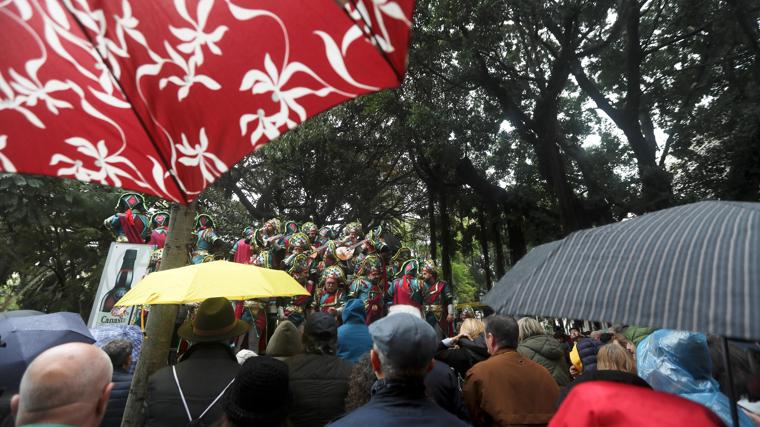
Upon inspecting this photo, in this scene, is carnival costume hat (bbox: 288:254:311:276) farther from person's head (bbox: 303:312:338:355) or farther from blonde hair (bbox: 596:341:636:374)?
blonde hair (bbox: 596:341:636:374)

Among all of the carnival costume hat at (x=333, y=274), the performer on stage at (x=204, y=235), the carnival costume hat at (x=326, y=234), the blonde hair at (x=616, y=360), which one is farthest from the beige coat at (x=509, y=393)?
the carnival costume hat at (x=326, y=234)

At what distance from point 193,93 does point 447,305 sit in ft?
40.1

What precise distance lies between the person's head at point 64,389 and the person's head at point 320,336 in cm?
153

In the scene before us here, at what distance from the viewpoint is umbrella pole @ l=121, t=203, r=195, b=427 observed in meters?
2.92

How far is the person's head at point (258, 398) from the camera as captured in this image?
2096mm

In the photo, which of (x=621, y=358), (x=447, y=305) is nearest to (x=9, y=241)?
(x=447, y=305)

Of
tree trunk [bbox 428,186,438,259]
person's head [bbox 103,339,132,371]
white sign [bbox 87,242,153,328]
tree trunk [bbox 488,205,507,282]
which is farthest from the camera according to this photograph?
tree trunk [bbox 428,186,438,259]

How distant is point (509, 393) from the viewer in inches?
114

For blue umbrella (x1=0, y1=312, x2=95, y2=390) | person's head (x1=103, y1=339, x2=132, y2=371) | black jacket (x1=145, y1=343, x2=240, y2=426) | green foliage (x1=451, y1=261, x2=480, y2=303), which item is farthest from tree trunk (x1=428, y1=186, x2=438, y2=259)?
blue umbrella (x1=0, y1=312, x2=95, y2=390)

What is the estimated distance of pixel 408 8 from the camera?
1383mm

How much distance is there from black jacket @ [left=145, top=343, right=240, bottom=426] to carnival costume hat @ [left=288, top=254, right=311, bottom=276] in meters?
8.79

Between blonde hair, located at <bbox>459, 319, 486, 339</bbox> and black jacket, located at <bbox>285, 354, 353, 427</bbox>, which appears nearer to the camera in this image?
black jacket, located at <bbox>285, 354, 353, 427</bbox>

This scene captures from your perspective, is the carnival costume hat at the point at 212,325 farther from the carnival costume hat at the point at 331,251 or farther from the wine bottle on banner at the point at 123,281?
the carnival costume hat at the point at 331,251

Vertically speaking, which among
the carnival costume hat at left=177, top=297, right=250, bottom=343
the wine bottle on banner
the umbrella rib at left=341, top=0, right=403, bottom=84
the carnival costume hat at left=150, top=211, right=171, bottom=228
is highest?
the carnival costume hat at left=150, top=211, right=171, bottom=228
